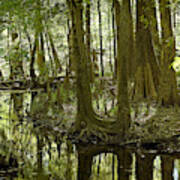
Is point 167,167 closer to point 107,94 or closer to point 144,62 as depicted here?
point 144,62

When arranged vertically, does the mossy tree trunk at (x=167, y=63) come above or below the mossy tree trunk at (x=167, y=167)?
above

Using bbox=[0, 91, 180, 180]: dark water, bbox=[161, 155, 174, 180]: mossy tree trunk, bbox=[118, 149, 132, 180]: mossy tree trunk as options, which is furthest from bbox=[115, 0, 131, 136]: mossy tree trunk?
bbox=[161, 155, 174, 180]: mossy tree trunk

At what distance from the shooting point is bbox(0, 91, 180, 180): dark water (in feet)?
24.0

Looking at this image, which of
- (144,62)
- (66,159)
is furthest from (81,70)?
(144,62)

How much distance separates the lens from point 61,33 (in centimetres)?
2230

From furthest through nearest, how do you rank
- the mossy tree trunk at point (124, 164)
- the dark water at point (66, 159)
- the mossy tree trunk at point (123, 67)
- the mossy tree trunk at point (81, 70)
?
the mossy tree trunk at point (81, 70) → the mossy tree trunk at point (123, 67) → the dark water at point (66, 159) → the mossy tree trunk at point (124, 164)

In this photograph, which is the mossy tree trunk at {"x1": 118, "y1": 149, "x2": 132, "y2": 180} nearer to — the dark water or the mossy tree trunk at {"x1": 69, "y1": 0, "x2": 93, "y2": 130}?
the dark water

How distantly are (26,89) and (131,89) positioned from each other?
7.36 meters

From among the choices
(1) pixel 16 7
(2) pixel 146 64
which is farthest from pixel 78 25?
(2) pixel 146 64

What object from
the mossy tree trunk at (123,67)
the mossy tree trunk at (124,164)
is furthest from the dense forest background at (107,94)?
the mossy tree trunk at (124,164)

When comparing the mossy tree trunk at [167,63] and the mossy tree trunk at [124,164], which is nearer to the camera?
the mossy tree trunk at [124,164]

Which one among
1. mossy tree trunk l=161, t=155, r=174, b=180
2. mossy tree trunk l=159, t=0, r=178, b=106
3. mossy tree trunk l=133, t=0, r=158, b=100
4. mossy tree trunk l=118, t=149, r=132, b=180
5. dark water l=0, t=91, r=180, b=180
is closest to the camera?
mossy tree trunk l=161, t=155, r=174, b=180

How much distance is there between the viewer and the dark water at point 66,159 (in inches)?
287

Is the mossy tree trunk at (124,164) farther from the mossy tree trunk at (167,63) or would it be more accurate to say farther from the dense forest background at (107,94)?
the mossy tree trunk at (167,63)
